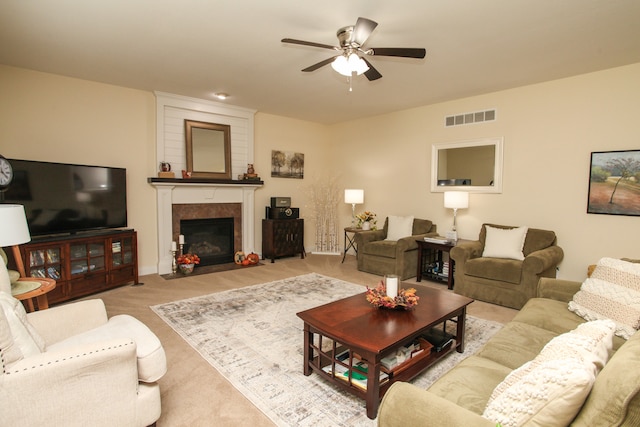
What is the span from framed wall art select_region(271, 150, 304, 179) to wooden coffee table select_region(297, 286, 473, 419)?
159 inches

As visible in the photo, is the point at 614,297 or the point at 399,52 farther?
the point at 399,52

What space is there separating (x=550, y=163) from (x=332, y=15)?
328 cm

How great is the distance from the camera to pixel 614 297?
204cm

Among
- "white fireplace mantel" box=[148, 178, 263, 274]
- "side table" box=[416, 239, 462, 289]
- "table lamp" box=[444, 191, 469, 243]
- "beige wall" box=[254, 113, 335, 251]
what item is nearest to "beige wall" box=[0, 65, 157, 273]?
"white fireplace mantel" box=[148, 178, 263, 274]

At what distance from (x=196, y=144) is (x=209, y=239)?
1.58 meters

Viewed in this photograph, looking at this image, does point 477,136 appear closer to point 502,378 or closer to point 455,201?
point 455,201

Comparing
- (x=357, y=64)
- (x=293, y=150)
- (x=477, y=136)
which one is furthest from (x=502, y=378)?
(x=293, y=150)

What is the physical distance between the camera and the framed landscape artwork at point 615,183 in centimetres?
345

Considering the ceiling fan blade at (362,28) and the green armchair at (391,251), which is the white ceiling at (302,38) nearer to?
the ceiling fan blade at (362,28)

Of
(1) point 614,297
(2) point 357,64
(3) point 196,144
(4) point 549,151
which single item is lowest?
Answer: (1) point 614,297

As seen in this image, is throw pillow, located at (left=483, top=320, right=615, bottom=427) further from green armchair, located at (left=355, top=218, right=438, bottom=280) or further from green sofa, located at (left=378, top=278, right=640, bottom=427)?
green armchair, located at (left=355, top=218, right=438, bottom=280)

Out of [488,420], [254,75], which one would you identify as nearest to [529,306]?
[488,420]

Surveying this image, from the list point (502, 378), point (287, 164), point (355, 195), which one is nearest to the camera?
point (502, 378)

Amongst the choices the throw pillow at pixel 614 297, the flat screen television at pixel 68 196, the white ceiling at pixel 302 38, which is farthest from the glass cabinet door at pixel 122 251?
the throw pillow at pixel 614 297
